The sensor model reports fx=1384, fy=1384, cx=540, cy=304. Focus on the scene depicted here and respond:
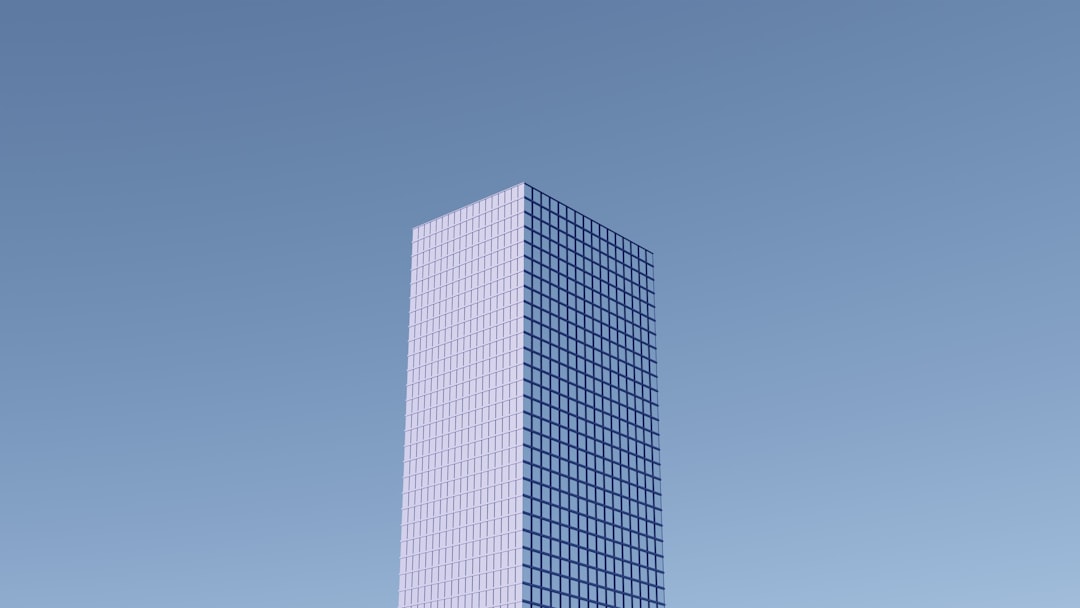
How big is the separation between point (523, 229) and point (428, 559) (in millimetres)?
45704

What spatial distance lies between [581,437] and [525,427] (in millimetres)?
11412

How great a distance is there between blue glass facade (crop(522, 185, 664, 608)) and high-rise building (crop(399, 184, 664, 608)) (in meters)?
0.23

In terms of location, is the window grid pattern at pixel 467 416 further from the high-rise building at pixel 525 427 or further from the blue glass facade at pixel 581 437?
the blue glass facade at pixel 581 437

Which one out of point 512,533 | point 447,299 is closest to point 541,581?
point 512,533

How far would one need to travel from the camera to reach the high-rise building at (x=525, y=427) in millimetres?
172500

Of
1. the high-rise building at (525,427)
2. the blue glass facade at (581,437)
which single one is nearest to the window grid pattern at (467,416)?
the high-rise building at (525,427)

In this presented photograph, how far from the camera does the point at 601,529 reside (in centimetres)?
18138

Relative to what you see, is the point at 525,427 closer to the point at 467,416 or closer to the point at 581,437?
→ the point at 467,416

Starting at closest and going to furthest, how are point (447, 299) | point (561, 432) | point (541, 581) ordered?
point (541, 581)
point (561, 432)
point (447, 299)

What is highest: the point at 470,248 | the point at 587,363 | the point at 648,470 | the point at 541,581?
the point at 470,248

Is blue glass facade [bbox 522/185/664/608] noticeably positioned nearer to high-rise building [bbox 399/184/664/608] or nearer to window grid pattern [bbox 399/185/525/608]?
high-rise building [bbox 399/184/664/608]

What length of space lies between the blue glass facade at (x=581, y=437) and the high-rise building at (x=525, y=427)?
0.77ft

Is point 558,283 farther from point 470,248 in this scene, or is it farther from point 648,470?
point 648,470

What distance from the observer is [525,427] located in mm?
174750
